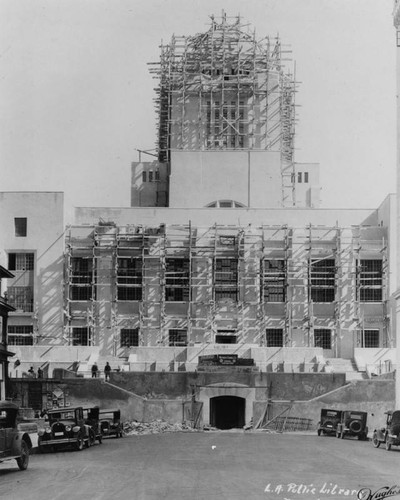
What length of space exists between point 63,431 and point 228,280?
34.0 meters

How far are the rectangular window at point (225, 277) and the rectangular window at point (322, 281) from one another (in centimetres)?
500

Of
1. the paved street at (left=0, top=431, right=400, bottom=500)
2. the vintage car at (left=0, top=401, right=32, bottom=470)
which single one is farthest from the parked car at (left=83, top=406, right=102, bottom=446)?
the vintage car at (left=0, top=401, right=32, bottom=470)

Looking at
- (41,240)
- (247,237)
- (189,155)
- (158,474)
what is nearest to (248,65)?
(189,155)

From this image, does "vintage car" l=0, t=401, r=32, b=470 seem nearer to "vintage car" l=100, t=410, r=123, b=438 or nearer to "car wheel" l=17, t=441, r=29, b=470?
"car wheel" l=17, t=441, r=29, b=470

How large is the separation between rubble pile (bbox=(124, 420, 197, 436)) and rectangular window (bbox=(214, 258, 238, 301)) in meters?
16.9

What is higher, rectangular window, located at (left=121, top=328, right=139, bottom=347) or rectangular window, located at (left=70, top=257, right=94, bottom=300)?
rectangular window, located at (left=70, top=257, right=94, bottom=300)

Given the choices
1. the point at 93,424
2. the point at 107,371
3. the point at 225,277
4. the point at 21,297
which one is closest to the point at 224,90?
the point at 225,277

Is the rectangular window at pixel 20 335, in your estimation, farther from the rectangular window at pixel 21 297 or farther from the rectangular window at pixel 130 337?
the rectangular window at pixel 130 337

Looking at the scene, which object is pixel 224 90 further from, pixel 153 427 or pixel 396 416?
pixel 396 416

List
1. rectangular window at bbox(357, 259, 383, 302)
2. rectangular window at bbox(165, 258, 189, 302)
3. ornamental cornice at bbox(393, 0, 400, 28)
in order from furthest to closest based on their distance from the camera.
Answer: rectangular window at bbox(165, 258, 189, 302)
rectangular window at bbox(357, 259, 383, 302)
ornamental cornice at bbox(393, 0, 400, 28)

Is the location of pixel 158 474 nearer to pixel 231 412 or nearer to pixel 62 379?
Result: pixel 62 379

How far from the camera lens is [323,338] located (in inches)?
2694

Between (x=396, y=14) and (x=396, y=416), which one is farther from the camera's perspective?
(x=396, y=14)

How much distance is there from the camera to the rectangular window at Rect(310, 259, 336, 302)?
68.6m
